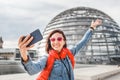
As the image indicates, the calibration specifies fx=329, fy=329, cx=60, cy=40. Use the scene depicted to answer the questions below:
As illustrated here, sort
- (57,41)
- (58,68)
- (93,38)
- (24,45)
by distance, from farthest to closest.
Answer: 1. (93,38)
2. (57,41)
3. (58,68)
4. (24,45)

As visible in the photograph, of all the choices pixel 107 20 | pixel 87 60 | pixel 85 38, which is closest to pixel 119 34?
pixel 107 20

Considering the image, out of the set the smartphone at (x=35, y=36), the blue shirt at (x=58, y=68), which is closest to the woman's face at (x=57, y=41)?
the blue shirt at (x=58, y=68)

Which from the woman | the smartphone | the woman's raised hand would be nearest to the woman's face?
the woman

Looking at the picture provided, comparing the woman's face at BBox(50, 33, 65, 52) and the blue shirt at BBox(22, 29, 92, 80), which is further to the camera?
the woman's face at BBox(50, 33, 65, 52)

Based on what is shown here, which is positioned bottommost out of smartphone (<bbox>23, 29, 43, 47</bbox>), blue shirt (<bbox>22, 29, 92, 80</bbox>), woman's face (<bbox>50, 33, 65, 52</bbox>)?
blue shirt (<bbox>22, 29, 92, 80</bbox>)

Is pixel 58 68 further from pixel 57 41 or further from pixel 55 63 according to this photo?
pixel 57 41

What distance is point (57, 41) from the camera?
10.8ft

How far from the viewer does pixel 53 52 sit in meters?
3.21

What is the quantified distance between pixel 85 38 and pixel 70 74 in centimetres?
71

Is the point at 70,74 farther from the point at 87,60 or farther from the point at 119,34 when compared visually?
the point at 119,34

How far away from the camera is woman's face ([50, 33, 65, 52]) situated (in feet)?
10.7

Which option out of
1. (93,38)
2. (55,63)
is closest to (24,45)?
(55,63)

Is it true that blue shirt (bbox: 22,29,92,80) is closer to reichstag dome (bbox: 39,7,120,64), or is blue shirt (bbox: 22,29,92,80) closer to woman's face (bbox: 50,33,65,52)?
woman's face (bbox: 50,33,65,52)

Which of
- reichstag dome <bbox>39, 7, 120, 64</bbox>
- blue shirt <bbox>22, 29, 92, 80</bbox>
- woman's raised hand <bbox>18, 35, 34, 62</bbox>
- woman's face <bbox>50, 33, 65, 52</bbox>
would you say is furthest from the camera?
reichstag dome <bbox>39, 7, 120, 64</bbox>
